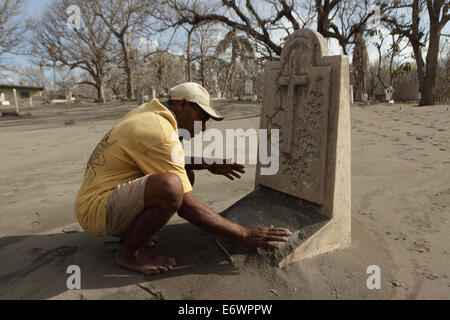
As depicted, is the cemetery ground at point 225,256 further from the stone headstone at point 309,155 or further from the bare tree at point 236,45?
the bare tree at point 236,45

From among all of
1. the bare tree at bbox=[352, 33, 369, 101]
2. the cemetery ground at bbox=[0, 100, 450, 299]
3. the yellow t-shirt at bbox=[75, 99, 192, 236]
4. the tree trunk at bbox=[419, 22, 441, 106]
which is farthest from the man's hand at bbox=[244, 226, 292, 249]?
the bare tree at bbox=[352, 33, 369, 101]

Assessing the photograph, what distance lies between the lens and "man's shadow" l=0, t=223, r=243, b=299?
1861 millimetres

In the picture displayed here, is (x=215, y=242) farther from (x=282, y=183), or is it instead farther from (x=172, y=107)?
(x=172, y=107)

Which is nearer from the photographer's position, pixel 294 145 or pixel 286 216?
pixel 286 216

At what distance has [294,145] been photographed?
253 cm

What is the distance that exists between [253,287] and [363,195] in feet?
6.69

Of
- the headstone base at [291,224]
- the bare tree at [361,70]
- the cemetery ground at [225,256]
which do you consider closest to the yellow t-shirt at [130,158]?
the cemetery ground at [225,256]

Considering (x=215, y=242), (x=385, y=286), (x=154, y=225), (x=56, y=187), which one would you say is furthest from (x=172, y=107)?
(x=56, y=187)

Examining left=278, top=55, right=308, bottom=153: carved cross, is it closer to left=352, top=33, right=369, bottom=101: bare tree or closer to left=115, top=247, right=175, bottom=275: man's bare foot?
left=115, top=247, right=175, bottom=275: man's bare foot

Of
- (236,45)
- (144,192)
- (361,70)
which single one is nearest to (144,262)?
(144,192)

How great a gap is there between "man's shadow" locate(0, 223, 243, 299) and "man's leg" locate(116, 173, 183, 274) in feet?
0.21

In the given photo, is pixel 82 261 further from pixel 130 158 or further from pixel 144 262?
pixel 130 158

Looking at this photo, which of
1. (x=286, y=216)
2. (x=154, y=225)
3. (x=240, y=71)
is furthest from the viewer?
(x=240, y=71)
